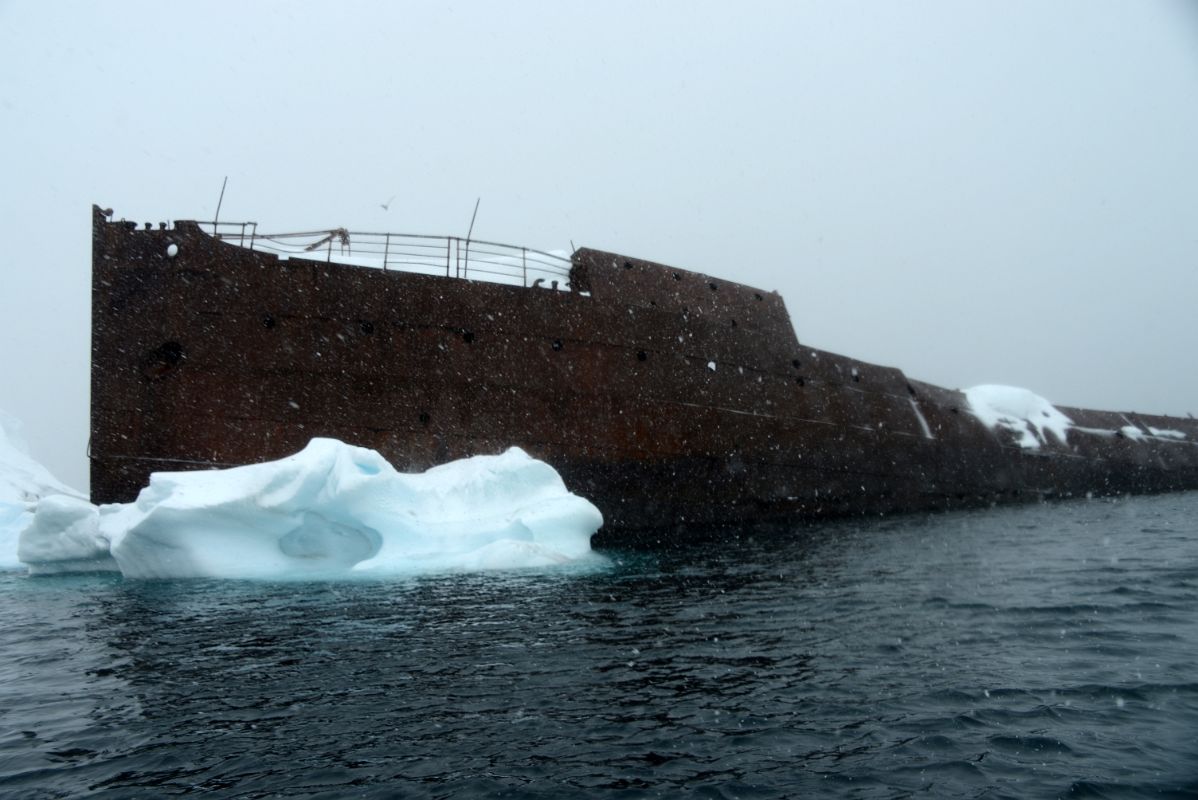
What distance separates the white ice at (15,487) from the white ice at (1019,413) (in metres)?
21.1

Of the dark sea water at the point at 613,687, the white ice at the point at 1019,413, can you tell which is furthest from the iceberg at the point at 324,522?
the white ice at the point at 1019,413

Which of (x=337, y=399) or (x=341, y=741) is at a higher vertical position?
(x=337, y=399)

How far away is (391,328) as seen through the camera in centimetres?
1202

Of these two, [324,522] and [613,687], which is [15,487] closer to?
[324,522]

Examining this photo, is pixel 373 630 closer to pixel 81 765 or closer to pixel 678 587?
pixel 81 765

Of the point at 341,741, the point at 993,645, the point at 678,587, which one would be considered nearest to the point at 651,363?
the point at 678,587

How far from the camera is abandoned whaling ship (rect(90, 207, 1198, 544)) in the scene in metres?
11.3

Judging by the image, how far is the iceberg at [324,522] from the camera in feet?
29.2

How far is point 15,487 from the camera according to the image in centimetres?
1745

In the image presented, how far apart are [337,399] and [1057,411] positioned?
69.1ft

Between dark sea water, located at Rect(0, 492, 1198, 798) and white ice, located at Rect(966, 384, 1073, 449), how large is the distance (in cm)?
1322

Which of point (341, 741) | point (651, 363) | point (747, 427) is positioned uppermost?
point (651, 363)

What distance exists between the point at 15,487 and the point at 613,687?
17.9m

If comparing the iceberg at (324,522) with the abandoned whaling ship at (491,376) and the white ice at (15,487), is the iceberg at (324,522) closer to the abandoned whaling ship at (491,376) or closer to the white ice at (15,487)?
the abandoned whaling ship at (491,376)
